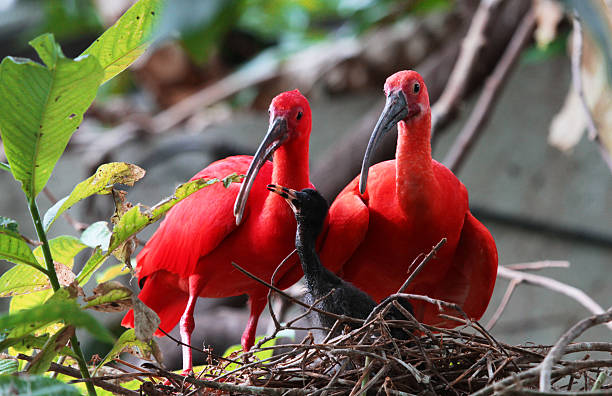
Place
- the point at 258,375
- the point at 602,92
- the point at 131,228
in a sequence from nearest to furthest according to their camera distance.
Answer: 1. the point at 131,228
2. the point at 258,375
3. the point at 602,92

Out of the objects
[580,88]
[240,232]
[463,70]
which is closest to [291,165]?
[240,232]

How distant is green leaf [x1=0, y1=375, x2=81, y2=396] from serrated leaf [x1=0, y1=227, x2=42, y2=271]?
0.36 m

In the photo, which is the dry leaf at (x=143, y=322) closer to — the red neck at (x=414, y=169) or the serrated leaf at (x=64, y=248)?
the serrated leaf at (x=64, y=248)

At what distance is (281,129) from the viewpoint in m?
2.28

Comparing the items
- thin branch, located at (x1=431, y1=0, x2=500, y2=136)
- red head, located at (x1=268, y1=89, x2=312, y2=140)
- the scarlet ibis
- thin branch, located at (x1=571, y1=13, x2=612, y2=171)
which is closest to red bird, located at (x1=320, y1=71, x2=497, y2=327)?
the scarlet ibis

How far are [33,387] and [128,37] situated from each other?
839mm

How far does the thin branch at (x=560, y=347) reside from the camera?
130cm

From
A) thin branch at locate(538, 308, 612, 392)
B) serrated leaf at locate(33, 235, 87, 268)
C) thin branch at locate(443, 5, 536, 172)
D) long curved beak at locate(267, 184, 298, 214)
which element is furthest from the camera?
thin branch at locate(443, 5, 536, 172)

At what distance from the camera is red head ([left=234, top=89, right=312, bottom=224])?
2223mm

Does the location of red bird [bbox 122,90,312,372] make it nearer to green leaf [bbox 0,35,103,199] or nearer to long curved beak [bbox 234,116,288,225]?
long curved beak [bbox 234,116,288,225]

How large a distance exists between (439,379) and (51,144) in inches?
47.4

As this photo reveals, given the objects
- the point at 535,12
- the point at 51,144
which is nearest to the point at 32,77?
the point at 51,144

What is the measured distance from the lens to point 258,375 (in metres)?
1.85

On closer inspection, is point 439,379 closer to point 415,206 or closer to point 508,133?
point 415,206
